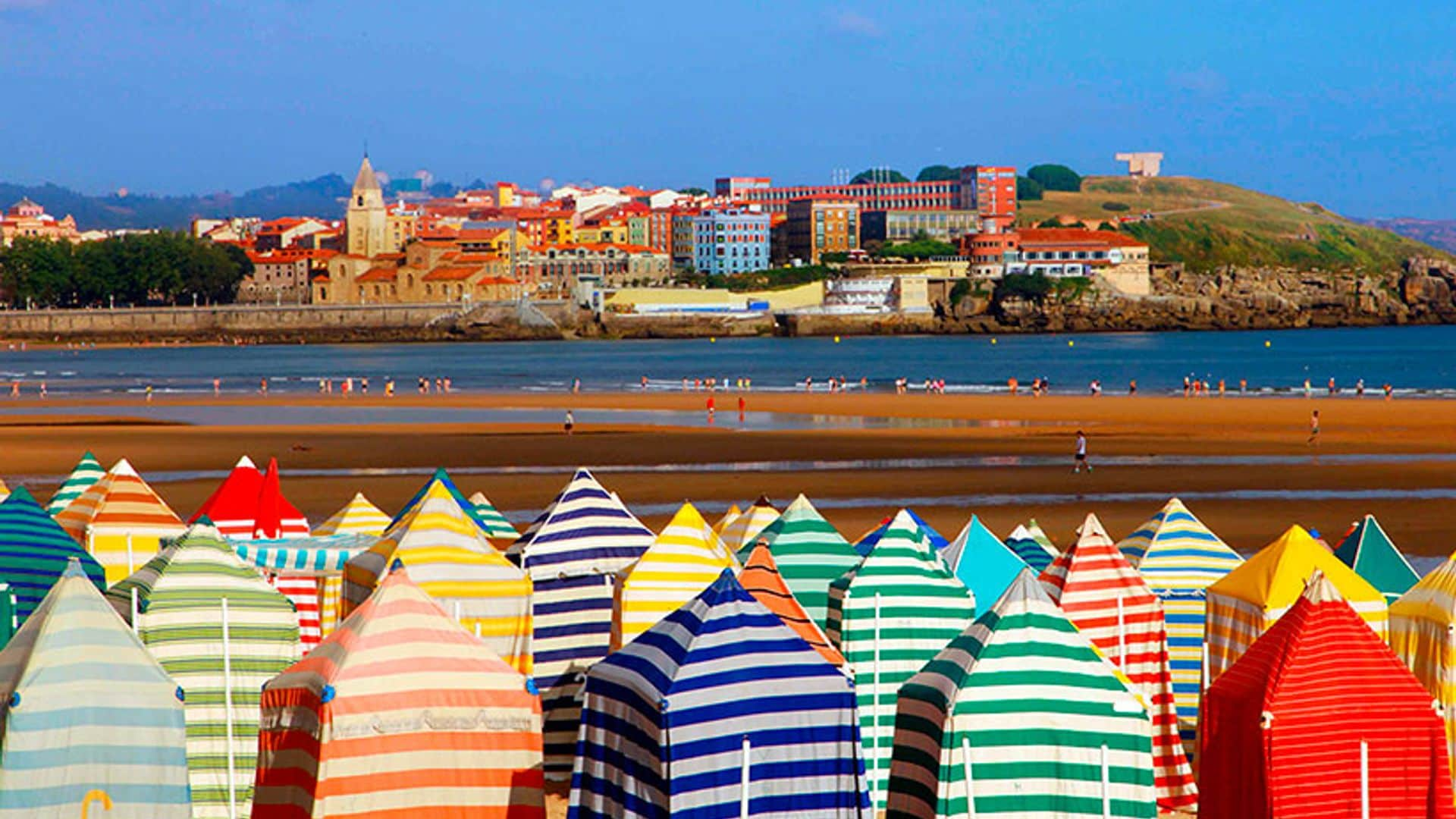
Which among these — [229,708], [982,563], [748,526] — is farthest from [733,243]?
Result: [229,708]

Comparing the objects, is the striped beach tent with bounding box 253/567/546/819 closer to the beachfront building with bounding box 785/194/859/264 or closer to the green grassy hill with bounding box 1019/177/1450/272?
the beachfront building with bounding box 785/194/859/264

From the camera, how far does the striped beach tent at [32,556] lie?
813 cm

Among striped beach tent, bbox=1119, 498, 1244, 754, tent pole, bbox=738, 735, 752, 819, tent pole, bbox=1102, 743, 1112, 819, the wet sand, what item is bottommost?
the wet sand

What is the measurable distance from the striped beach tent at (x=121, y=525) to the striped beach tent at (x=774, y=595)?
4062 millimetres

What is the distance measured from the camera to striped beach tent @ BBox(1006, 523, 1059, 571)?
33.5 ft

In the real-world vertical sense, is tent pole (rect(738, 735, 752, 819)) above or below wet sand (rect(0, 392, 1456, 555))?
above

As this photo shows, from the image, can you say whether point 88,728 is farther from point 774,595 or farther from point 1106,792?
point 1106,792

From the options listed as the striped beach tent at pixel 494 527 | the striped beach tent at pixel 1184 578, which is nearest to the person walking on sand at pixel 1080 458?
the striped beach tent at pixel 494 527

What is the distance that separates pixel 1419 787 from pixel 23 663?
4565 millimetres

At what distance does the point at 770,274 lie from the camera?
127 metres

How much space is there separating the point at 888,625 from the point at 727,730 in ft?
8.13

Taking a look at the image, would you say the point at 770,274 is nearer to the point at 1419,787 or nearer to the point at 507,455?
the point at 507,455

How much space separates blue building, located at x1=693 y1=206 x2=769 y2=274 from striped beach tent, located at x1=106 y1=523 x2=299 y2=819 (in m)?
130

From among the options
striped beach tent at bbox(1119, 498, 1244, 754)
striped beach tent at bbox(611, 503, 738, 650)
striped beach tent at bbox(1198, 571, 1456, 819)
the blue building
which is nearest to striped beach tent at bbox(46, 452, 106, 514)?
striped beach tent at bbox(611, 503, 738, 650)
